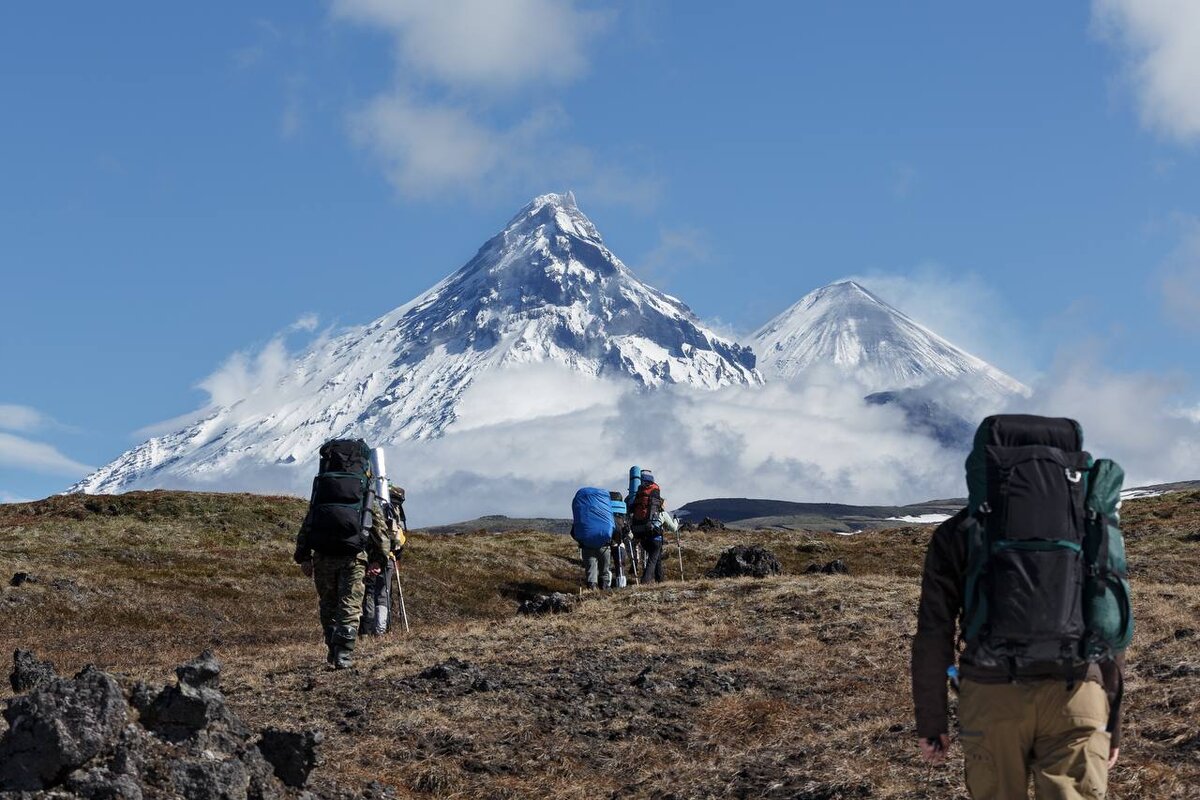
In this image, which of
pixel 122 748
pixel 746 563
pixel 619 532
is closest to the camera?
pixel 122 748

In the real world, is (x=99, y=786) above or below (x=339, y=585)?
below

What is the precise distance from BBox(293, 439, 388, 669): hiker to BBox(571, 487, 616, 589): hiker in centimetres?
1007

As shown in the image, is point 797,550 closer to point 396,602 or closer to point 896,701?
point 396,602

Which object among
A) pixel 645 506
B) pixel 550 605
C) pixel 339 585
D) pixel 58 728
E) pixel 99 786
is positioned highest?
pixel 645 506

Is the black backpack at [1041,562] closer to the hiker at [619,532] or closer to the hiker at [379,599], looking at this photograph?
the hiker at [379,599]

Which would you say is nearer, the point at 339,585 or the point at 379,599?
the point at 339,585

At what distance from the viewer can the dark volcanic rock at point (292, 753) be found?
945 cm

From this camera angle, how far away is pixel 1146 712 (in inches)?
471

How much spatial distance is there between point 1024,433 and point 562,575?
3542cm

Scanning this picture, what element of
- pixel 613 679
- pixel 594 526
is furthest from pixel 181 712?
pixel 594 526

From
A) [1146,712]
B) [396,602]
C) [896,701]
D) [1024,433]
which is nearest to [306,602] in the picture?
[396,602]

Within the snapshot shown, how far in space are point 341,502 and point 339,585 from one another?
1186 mm

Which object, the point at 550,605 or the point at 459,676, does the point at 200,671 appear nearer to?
the point at 459,676

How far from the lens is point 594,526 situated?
2762 cm
